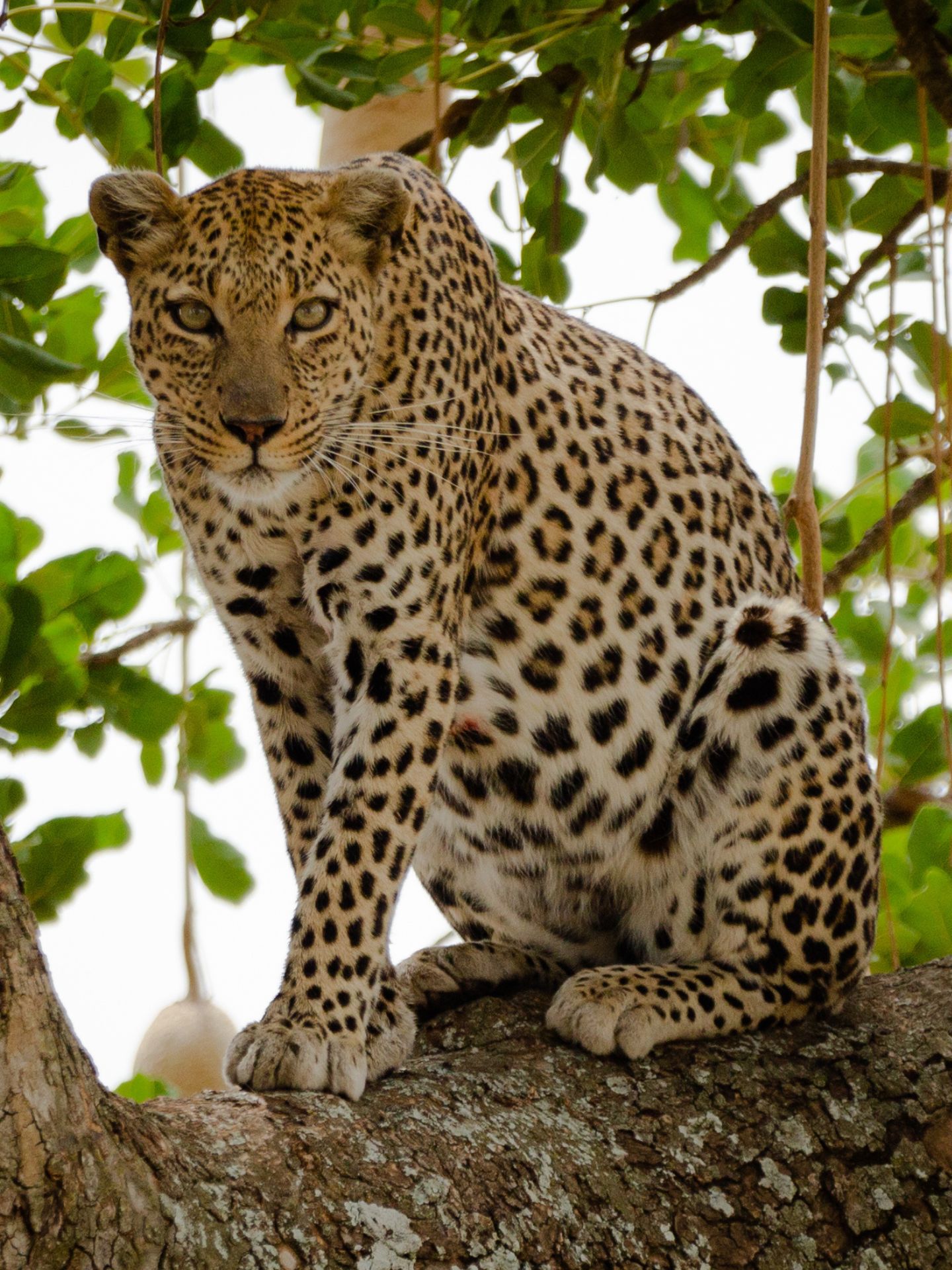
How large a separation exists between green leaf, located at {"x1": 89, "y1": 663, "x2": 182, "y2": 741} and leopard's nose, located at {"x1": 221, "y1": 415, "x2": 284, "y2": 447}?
3.27 ft

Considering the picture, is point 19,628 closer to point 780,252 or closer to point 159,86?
point 159,86

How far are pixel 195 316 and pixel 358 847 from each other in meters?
1.45

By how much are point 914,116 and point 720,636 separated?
1.72 m

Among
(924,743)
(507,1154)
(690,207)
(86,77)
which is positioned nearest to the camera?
(507,1154)

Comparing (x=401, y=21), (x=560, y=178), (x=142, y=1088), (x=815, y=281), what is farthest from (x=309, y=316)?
(x=142, y=1088)

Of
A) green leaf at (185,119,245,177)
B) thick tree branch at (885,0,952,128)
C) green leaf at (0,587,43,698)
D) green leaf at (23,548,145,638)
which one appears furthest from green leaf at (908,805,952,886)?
green leaf at (185,119,245,177)

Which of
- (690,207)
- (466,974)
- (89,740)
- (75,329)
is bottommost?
(466,974)

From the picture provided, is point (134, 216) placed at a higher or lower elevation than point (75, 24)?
lower

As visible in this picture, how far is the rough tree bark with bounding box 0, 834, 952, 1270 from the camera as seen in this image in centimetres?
258

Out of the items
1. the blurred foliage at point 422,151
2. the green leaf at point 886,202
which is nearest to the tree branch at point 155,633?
the blurred foliage at point 422,151

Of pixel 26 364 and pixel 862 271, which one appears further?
pixel 862 271

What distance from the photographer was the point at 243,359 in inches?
164

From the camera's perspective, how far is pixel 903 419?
5.32 meters

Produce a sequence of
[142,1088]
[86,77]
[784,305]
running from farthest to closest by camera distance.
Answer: [784,305] → [86,77] → [142,1088]
